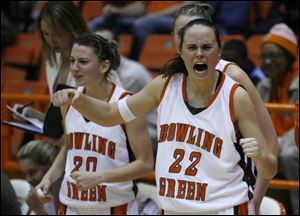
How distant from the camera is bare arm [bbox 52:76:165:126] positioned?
335 centimetres

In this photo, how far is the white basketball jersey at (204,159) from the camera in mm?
3193

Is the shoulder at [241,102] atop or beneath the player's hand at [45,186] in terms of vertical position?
atop

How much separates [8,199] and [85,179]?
1198mm

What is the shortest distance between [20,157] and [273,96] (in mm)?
1882

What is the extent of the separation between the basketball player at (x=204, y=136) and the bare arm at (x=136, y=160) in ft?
1.36

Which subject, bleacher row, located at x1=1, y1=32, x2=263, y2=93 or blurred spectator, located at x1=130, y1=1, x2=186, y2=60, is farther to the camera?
blurred spectator, located at x1=130, y1=1, x2=186, y2=60

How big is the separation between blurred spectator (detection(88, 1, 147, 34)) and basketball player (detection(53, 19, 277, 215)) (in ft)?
11.9

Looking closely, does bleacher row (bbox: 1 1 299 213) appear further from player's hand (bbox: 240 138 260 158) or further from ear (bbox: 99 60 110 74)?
player's hand (bbox: 240 138 260 158)

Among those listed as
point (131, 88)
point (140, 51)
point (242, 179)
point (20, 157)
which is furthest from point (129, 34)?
point (242, 179)

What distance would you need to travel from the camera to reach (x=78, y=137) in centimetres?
383

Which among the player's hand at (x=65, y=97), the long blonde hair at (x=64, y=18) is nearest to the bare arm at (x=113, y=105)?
the player's hand at (x=65, y=97)

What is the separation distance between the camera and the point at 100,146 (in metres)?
3.80

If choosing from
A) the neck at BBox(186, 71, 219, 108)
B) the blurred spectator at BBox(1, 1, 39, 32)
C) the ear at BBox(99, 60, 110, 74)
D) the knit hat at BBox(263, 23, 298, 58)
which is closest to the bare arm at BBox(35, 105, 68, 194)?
the ear at BBox(99, 60, 110, 74)

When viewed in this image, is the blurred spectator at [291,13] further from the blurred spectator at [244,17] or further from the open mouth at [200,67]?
the open mouth at [200,67]
